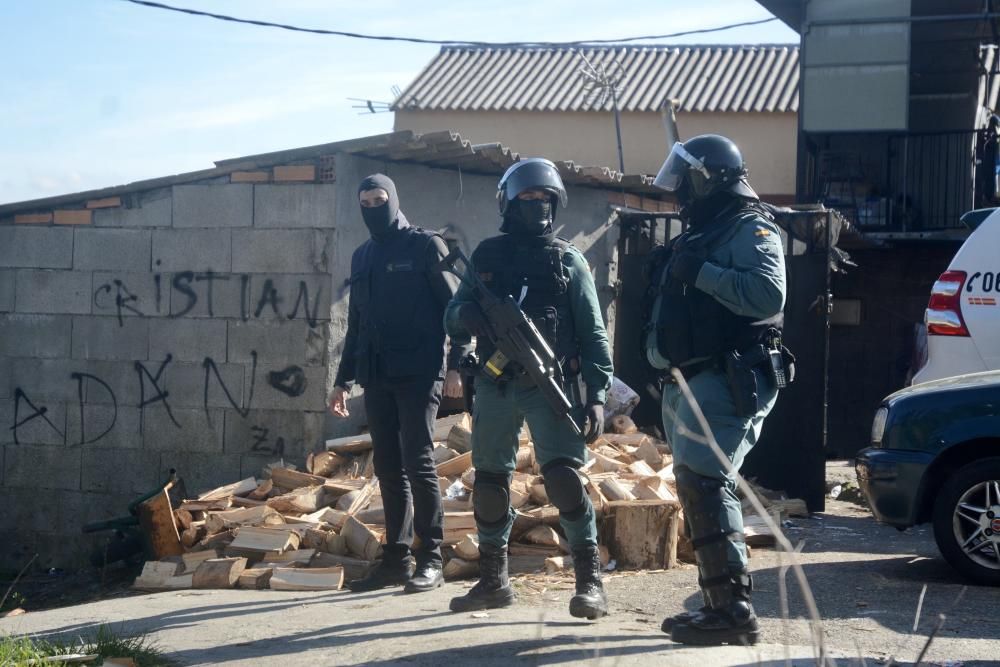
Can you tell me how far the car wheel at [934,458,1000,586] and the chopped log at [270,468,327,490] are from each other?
356 centimetres

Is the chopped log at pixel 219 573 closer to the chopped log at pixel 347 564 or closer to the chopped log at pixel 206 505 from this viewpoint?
the chopped log at pixel 347 564

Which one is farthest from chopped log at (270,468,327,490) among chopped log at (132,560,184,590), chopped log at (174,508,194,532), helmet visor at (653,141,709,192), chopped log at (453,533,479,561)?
helmet visor at (653,141,709,192)

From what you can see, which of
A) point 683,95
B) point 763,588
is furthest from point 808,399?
point 683,95

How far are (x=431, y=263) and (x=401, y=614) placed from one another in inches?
65.4

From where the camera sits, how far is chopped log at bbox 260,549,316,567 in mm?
6359

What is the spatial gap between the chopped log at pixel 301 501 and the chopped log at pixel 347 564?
52 cm

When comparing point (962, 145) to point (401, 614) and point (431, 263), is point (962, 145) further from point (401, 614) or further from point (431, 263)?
point (401, 614)

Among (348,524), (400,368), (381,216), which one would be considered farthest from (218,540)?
(381,216)

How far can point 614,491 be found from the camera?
22.4ft

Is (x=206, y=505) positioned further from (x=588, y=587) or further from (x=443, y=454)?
(x=588, y=587)

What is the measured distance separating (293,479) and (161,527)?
2.79ft

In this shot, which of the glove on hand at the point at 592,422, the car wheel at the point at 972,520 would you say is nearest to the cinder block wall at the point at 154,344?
the glove on hand at the point at 592,422

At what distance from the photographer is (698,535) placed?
4.21 m

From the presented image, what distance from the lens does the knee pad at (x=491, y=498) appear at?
500 cm
